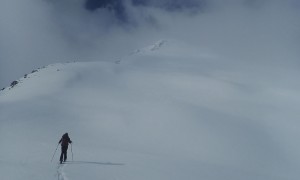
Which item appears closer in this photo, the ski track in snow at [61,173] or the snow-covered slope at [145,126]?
the ski track in snow at [61,173]

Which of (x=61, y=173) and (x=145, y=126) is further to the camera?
(x=145, y=126)

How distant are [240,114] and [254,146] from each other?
596 inches

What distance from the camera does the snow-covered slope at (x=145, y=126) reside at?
27469 mm

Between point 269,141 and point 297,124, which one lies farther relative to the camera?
point 297,124

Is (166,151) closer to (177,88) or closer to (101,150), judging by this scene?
(101,150)

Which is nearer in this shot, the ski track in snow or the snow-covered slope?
the ski track in snow

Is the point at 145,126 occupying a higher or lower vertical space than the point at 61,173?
higher

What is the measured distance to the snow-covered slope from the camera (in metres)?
27.5

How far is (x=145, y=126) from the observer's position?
1997 inches

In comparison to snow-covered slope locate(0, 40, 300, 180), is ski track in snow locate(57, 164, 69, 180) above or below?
below

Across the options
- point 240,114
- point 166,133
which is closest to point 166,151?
point 166,133

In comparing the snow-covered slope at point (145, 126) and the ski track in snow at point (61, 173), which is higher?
the snow-covered slope at point (145, 126)

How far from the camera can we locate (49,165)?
24641mm

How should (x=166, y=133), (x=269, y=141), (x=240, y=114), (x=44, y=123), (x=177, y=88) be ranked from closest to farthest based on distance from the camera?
(x=44, y=123) → (x=166, y=133) → (x=269, y=141) → (x=240, y=114) → (x=177, y=88)
